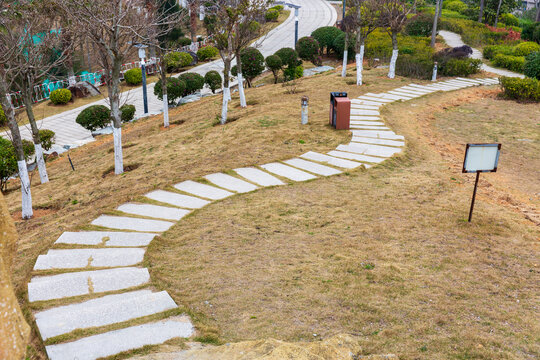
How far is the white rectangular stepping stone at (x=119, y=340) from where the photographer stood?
3855 mm

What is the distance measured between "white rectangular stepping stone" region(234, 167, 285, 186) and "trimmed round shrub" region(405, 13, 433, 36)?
1207 inches

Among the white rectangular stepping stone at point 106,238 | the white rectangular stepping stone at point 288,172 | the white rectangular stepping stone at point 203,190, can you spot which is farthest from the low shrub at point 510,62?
the white rectangular stepping stone at point 106,238

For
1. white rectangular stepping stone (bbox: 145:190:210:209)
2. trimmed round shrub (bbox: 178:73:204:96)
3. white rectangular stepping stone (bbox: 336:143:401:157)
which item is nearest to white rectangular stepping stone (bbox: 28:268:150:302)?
white rectangular stepping stone (bbox: 145:190:210:209)

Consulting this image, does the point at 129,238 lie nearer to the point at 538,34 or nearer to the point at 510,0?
the point at 538,34

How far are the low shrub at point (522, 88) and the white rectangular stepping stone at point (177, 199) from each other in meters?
14.1

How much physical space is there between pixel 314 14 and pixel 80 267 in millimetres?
53912

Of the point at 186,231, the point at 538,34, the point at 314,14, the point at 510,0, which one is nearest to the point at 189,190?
the point at 186,231

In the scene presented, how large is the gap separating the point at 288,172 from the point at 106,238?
4053 millimetres

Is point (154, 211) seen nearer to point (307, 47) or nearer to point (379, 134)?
point (379, 134)

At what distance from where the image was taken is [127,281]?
203 inches

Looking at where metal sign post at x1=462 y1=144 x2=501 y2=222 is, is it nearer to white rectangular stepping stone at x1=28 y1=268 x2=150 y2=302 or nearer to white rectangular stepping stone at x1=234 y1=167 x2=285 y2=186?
white rectangular stepping stone at x1=234 y1=167 x2=285 y2=186

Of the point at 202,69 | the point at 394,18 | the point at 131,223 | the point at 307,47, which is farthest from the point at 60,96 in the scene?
the point at 131,223

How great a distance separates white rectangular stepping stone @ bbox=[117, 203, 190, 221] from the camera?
7.26 m

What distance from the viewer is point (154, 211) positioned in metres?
7.43
